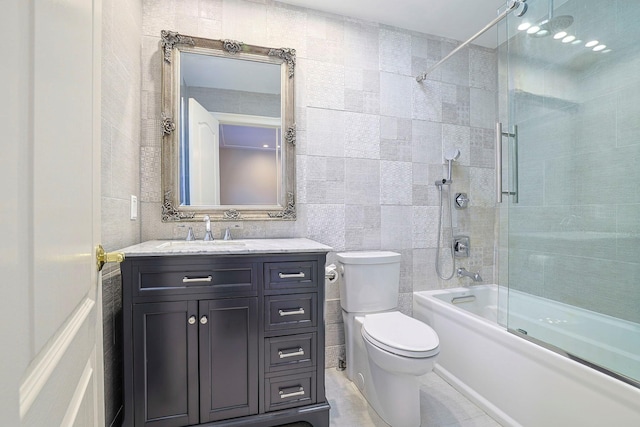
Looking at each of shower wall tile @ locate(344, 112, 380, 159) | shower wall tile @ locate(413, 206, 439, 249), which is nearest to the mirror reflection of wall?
shower wall tile @ locate(344, 112, 380, 159)

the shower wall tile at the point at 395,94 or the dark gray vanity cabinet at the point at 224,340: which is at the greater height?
the shower wall tile at the point at 395,94

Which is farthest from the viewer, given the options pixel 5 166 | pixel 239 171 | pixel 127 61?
pixel 239 171

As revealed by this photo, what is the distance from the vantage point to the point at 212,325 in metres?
1.39

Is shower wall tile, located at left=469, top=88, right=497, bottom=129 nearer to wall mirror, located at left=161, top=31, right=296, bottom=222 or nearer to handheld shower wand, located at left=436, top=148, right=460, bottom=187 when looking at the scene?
handheld shower wand, located at left=436, top=148, right=460, bottom=187

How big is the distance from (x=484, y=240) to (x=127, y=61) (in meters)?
2.88

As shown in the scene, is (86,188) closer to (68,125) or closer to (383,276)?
A: (68,125)

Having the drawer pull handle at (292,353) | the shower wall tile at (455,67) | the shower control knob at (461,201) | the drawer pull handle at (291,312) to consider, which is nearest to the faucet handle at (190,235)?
the drawer pull handle at (291,312)

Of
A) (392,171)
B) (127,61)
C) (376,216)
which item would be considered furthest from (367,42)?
(127,61)

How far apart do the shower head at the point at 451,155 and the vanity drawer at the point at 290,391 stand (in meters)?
1.88

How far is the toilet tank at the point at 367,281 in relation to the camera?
1949mm

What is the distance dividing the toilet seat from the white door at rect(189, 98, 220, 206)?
125 cm

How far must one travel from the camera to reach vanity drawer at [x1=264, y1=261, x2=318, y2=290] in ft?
4.85

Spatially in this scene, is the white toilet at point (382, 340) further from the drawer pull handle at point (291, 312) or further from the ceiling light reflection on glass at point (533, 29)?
the ceiling light reflection on glass at point (533, 29)

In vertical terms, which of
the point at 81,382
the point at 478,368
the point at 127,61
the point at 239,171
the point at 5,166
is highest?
the point at 127,61
